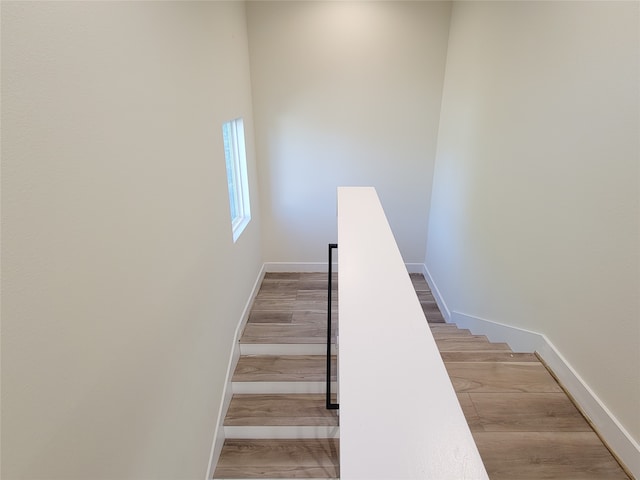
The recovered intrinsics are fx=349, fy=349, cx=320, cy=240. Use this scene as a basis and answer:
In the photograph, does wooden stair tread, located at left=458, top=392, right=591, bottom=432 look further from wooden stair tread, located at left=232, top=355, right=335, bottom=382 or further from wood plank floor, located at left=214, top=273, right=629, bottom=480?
wooden stair tread, located at left=232, top=355, right=335, bottom=382

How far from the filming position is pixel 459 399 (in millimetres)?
1575

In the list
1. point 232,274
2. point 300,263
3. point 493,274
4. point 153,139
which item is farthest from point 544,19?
point 300,263

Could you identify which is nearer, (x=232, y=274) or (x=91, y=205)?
(x=91, y=205)

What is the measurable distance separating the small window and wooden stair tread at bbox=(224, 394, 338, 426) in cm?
140

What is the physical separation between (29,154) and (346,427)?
0.92 meters

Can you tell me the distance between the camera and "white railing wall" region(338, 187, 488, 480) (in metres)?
0.46

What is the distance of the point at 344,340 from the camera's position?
69 centimetres

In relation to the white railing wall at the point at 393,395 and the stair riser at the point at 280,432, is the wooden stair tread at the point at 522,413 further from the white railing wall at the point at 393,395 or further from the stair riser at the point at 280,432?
the stair riser at the point at 280,432

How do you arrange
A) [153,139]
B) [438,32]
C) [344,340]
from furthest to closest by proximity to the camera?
1. [438,32]
2. [153,139]
3. [344,340]

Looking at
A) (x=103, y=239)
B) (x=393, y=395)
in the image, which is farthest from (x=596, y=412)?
(x=103, y=239)

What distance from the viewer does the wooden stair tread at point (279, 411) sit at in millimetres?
2648

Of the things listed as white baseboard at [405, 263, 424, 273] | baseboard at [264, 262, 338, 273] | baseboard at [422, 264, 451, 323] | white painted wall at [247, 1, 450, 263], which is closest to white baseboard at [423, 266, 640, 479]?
baseboard at [422, 264, 451, 323]

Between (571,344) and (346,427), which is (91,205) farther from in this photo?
(571,344)

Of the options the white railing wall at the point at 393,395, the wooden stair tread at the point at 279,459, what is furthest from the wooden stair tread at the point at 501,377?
the wooden stair tread at the point at 279,459
